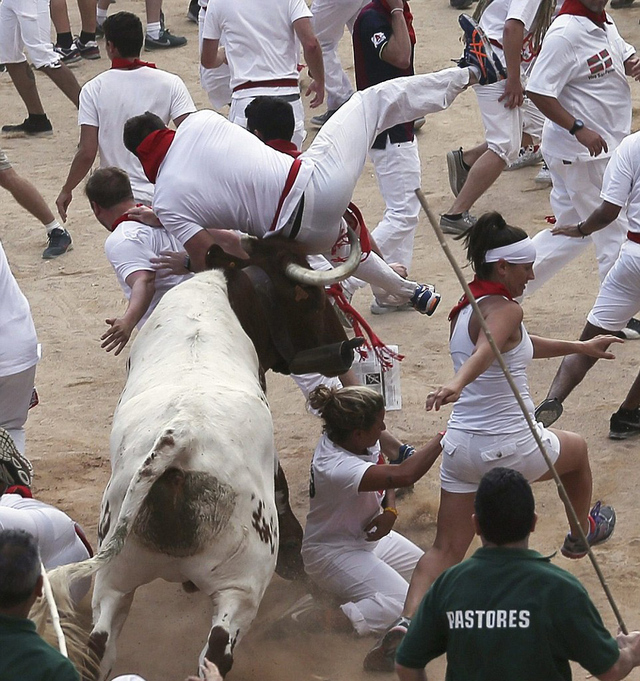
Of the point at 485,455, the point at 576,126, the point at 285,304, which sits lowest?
the point at 576,126

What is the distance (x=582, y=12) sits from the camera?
7793mm

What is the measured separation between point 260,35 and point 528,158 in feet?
10.5

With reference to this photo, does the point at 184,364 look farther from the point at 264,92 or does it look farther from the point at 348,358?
the point at 264,92

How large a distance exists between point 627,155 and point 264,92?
10.5 ft

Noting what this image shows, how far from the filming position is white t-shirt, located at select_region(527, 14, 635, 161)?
7785 mm

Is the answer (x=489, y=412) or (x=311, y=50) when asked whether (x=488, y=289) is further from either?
(x=311, y=50)

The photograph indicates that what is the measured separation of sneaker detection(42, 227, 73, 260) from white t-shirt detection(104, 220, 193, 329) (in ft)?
12.5

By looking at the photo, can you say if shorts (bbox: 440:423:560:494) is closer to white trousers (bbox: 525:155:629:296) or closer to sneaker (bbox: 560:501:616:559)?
sneaker (bbox: 560:501:616:559)

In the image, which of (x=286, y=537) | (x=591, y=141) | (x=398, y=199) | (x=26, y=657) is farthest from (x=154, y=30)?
(x=26, y=657)

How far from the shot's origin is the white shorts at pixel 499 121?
9.24 meters

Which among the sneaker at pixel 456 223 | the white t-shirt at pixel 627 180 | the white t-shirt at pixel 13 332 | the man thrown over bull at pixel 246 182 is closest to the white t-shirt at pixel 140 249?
the man thrown over bull at pixel 246 182

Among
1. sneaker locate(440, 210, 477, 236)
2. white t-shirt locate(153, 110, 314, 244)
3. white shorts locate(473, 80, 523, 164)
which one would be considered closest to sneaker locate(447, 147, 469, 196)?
sneaker locate(440, 210, 477, 236)

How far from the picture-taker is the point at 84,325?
29.9ft

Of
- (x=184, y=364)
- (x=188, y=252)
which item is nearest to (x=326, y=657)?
(x=184, y=364)
